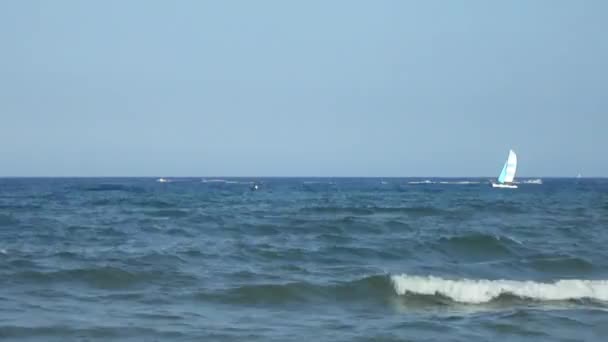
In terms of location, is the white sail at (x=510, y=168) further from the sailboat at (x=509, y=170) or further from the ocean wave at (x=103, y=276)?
the ocean wave at (x=103, y=276)

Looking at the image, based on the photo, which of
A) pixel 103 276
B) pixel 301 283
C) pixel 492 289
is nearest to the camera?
pixel 492 289

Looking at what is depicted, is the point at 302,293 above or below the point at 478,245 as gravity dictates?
below

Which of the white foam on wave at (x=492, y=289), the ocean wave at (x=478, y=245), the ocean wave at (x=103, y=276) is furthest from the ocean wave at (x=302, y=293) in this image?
the ocean wave at (x=478, y=245)

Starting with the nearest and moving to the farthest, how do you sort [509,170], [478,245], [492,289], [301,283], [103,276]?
[492,289]
[301,283]
[103,276]
[478,245]
[509,170]

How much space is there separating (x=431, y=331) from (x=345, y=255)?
266 inches

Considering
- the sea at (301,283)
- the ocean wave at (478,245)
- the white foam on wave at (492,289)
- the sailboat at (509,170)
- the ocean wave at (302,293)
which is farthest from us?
the sailboat at (509,170)

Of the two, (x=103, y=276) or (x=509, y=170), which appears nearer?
(x=103, y=276)

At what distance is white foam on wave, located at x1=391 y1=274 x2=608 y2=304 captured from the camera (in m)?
10.5

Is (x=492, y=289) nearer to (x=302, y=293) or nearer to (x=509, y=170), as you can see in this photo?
(x=302, y=293)

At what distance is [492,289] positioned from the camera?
10711mm

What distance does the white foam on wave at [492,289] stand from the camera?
10500mm

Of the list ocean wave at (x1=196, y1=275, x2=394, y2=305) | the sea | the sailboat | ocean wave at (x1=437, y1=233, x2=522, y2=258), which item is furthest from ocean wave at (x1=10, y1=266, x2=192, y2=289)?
the sailboat

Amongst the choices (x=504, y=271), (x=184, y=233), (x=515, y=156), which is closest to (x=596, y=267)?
(x=504, y=271)

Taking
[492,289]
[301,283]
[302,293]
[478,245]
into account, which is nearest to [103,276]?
[301,283]
